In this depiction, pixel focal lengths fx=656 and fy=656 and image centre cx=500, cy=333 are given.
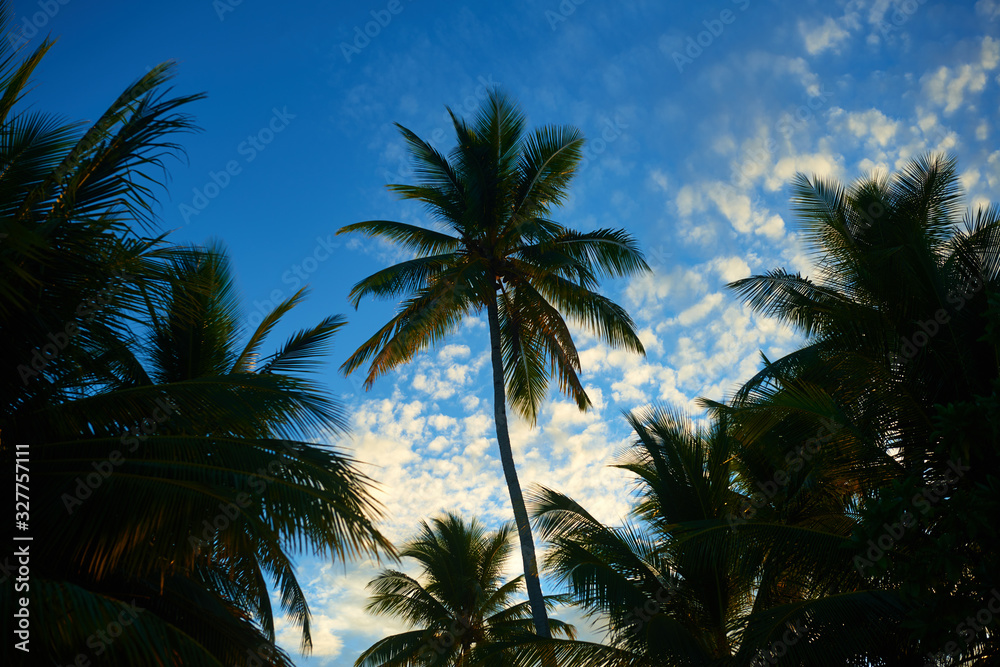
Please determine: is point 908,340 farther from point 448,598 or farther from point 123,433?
point 448,598

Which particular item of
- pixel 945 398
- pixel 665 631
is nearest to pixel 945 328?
pixel 945 398

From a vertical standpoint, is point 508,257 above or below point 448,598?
above

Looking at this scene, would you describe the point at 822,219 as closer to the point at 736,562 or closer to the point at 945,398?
the point at 945,398

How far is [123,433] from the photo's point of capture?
6.02m

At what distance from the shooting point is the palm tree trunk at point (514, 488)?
11.7m

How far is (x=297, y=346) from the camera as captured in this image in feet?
34.4

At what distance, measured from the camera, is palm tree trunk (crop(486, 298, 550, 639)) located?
11680 millimetres

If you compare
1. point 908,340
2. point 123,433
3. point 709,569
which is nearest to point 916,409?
point 908,340

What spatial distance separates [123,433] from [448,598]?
50.3 ft

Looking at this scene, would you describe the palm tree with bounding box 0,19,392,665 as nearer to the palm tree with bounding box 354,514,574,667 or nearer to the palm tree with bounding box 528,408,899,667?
the palm tree with bounding box 528,408,899,667

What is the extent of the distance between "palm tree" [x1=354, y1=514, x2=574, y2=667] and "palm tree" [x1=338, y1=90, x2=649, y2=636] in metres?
7.52

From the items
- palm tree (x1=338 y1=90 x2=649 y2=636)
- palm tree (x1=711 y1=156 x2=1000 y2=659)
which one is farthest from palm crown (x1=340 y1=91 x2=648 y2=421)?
palm tree (x1=711 y1=156 x2=1000 y2=659)

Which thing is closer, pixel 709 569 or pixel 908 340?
pixel 908 340

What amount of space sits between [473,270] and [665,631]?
24.2ft
